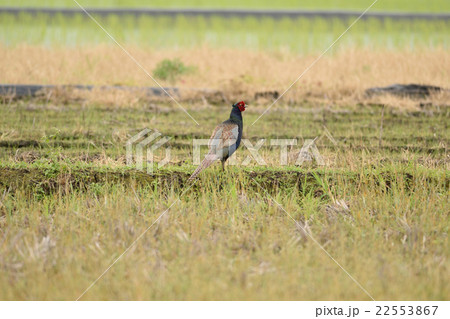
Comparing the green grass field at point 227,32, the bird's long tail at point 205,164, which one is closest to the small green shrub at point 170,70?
the green grass field at point 227,32

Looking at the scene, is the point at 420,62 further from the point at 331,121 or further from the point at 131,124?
the point at 131,124

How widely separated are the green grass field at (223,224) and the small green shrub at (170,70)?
308 centimetres

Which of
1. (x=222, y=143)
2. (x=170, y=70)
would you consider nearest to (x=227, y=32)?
(x=170, y=70)

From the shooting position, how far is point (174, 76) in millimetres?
11594

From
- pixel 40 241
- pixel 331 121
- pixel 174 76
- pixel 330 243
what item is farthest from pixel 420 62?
pixel 40 241

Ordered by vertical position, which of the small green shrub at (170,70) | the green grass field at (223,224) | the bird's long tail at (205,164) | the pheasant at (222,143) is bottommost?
the green grass field at (223,224)

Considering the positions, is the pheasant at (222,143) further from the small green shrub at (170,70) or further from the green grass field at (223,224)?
the small green shrub at (170,70)

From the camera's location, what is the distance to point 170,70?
11.6 metres

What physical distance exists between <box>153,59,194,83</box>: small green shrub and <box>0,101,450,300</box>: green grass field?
308 cm

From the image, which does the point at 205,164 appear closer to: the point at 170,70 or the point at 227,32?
the point at 170,70

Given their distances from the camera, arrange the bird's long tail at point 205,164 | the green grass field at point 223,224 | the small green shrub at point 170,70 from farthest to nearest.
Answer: the small green shrub at point 170,70, the bird's long tail at point 205,164, the green grass field at point 223,224

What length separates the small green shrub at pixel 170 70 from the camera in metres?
11.5

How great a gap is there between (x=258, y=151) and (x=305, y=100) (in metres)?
3.09

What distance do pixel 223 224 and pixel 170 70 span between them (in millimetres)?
6026
